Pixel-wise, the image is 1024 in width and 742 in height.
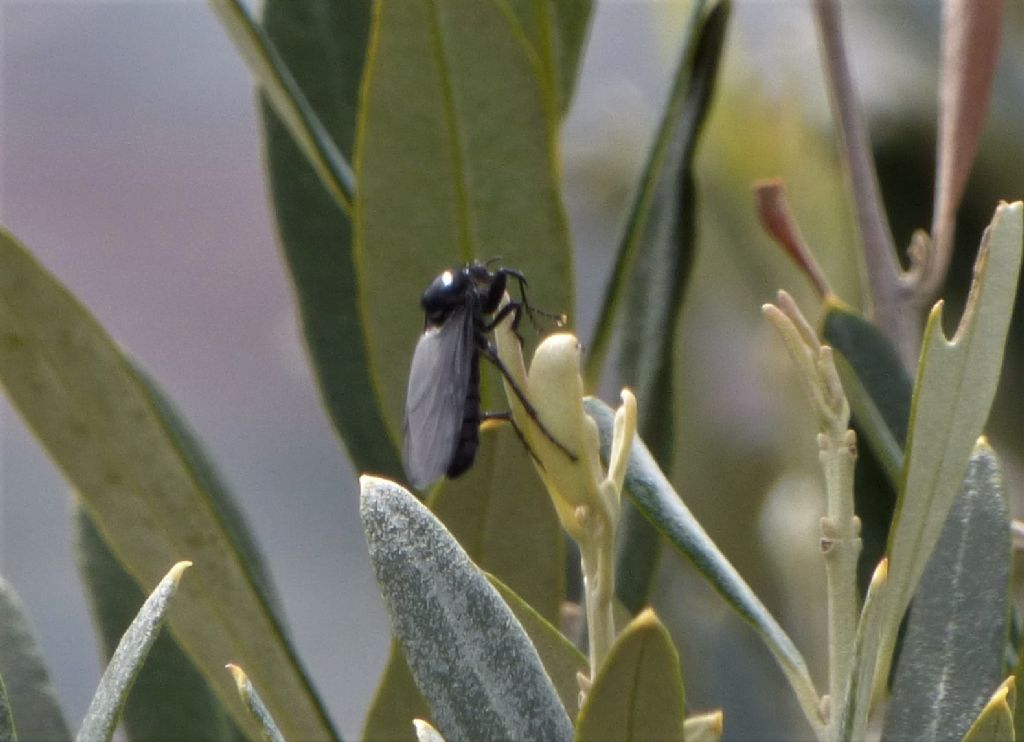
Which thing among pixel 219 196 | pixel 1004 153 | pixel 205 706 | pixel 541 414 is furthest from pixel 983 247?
pixel 219 196

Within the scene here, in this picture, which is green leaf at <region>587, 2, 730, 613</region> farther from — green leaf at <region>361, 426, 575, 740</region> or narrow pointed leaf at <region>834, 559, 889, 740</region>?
narrow pointed leaf at <region>834, 559, 889, 740</region>

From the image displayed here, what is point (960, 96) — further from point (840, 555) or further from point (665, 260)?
point (840, 555)

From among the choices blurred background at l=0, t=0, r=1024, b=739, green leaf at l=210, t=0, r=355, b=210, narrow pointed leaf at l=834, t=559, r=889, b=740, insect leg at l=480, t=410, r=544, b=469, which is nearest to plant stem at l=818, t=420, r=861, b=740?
narrow pointed leaf at l=834, t=559, r=889, b=740

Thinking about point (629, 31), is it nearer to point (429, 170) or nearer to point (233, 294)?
point (233, 294)

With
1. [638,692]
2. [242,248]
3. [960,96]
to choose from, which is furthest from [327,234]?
[242,248]

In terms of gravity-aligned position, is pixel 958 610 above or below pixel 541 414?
below

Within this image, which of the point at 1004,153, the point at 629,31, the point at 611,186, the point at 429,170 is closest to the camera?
the point at 429,170
